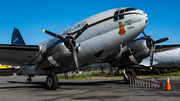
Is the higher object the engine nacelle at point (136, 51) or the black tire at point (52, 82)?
the engine nacelle at point (136, 51)

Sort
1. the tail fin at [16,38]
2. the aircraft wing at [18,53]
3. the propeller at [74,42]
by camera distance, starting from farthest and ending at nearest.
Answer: the tail fin at [16,38], the aircraft wing at [18,53], the propeller at [74,42]

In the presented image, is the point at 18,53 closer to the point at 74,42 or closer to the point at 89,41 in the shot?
the point at 74,42

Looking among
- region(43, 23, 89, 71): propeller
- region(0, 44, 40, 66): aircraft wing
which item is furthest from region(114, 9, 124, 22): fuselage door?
region(0, 44, 40, 66): aircraft wing

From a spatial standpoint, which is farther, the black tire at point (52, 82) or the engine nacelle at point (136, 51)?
the engine nacelle at point (136, 51)

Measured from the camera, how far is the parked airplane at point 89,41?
12.6 meters

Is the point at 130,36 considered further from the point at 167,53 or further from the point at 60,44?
the point at 167,53

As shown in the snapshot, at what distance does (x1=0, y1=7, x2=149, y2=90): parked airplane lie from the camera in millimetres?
12645

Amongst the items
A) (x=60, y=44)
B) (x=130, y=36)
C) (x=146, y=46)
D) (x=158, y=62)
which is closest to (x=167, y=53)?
(x=158, y=62)

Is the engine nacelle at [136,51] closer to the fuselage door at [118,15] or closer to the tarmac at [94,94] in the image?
the tarmac at [94,94]

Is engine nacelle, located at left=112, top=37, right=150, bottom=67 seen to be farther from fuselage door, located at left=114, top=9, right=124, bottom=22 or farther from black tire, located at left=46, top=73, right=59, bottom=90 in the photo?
black tire, located at left=46, top=73, right=59, bottom=90

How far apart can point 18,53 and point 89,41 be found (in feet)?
20.3

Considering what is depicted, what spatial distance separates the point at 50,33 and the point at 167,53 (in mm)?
29979

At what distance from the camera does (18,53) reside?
14352 mm

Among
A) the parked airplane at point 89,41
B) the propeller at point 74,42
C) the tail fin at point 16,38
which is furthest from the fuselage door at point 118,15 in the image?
the tail fin at point 16,38
